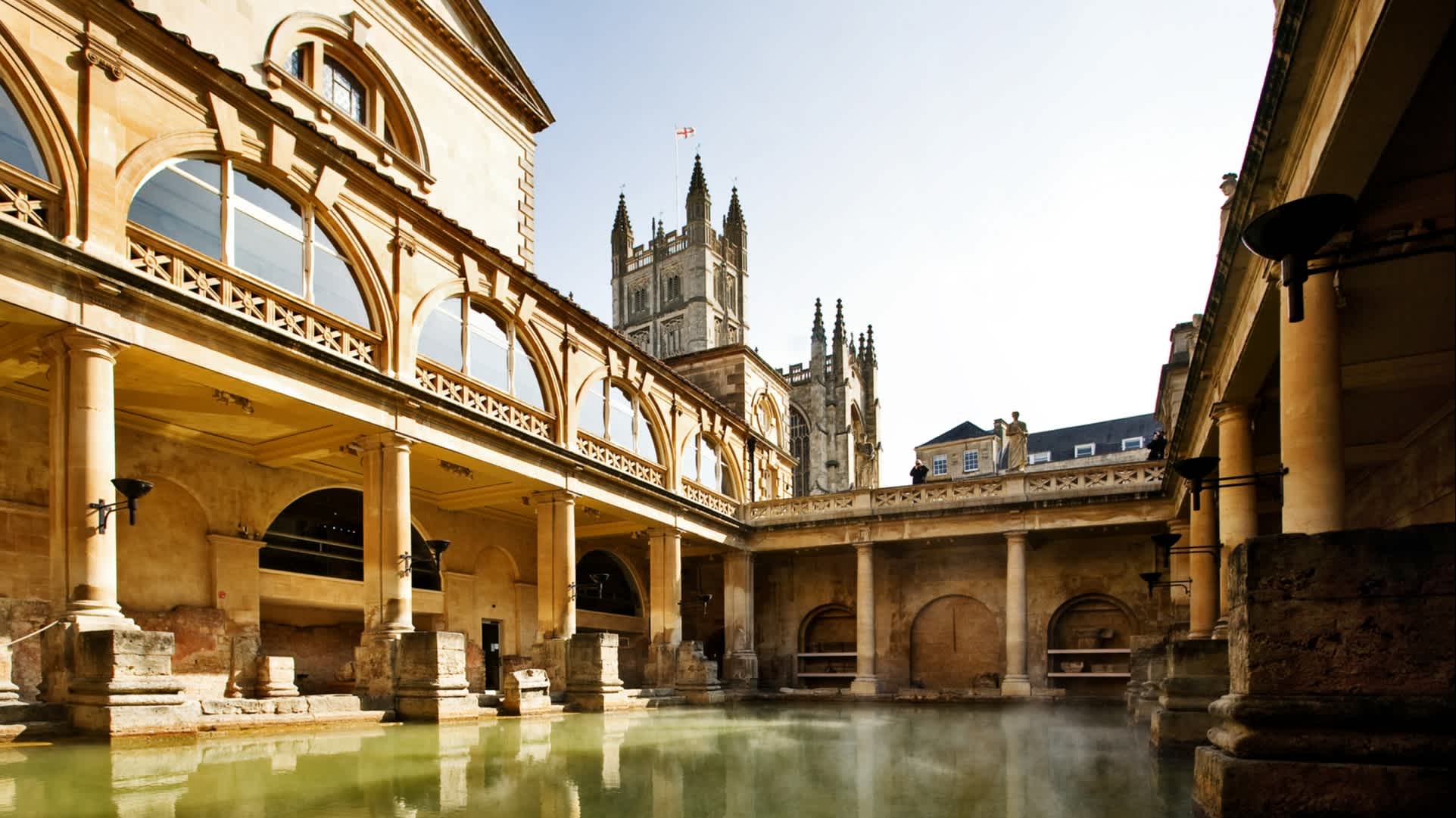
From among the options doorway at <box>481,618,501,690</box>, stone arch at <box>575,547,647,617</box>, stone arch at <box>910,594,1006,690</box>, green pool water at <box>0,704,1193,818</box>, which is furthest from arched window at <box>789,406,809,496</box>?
green pool water at <box>0,704,1193,818</box>

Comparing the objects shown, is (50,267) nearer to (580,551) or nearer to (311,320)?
(311,320)

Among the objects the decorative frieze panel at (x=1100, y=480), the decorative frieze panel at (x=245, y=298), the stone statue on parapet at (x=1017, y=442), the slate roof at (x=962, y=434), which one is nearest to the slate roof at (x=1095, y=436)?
the slate roof at (x=962, y=434)

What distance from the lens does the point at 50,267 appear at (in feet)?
35.3

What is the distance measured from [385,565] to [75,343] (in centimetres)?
574

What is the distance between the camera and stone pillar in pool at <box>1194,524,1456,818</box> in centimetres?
486

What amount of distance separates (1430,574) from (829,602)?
26.0 m

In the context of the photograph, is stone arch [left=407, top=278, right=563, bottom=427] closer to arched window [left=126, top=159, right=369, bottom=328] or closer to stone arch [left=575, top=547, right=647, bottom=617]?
arched window [left=126, top=159, right=369, bottom=328]

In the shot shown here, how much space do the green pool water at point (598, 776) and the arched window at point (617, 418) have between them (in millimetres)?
10167

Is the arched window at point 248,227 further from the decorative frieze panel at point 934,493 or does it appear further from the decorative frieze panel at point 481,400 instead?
the decorative frieze panel at point 934,493

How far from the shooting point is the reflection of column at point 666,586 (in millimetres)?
23984

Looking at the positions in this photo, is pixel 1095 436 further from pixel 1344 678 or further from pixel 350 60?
pixel 1344 678

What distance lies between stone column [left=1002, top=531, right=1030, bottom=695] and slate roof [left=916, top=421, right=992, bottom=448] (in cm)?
3720

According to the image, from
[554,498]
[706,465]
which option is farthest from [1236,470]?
[706,465]

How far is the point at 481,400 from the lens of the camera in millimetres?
18344
